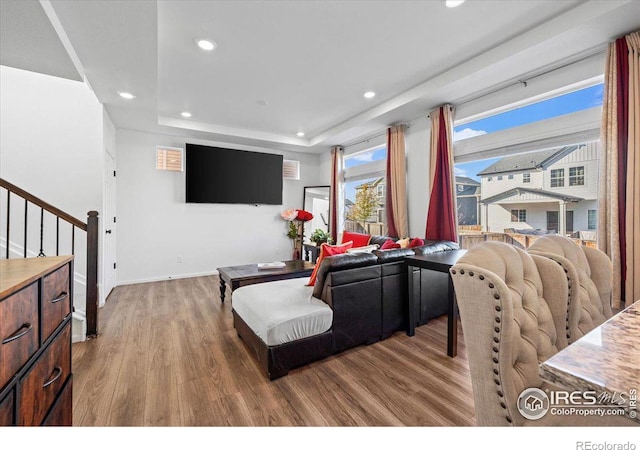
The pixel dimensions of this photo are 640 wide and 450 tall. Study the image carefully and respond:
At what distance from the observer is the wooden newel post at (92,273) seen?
8.59 ft

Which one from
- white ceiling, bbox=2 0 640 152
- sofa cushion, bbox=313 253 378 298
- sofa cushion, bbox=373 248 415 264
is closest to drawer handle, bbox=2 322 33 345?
sofa cushion, bbox=313 253 378 298

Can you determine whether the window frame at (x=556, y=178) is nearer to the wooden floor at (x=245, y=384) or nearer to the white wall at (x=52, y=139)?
the wooden floor at (x=245, y=384)

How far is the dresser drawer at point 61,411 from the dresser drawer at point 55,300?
29cm

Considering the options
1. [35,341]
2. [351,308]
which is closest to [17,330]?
[35,341]

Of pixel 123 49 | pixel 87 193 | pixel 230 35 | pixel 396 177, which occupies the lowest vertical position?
pixel 87 193

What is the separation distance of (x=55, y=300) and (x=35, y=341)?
213mm

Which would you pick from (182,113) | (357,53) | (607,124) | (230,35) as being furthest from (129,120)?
(607,124)

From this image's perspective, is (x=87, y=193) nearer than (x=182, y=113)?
Yes

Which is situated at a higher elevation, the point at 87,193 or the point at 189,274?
the point at 87,193

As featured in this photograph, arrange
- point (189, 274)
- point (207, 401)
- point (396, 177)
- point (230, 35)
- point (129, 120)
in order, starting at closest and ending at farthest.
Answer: point (207, 401)
point (230, 35)
point (129, 120)
point (396, 177)
point (189, 274)

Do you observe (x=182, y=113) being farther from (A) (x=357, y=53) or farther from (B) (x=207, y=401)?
(B) (x=207, y=401)

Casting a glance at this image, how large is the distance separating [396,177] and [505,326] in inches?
154

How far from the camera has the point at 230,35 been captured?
2.50m

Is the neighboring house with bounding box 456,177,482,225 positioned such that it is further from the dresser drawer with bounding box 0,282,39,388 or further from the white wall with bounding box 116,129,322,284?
the dresser drawer with bounding box 0,282,39,388
